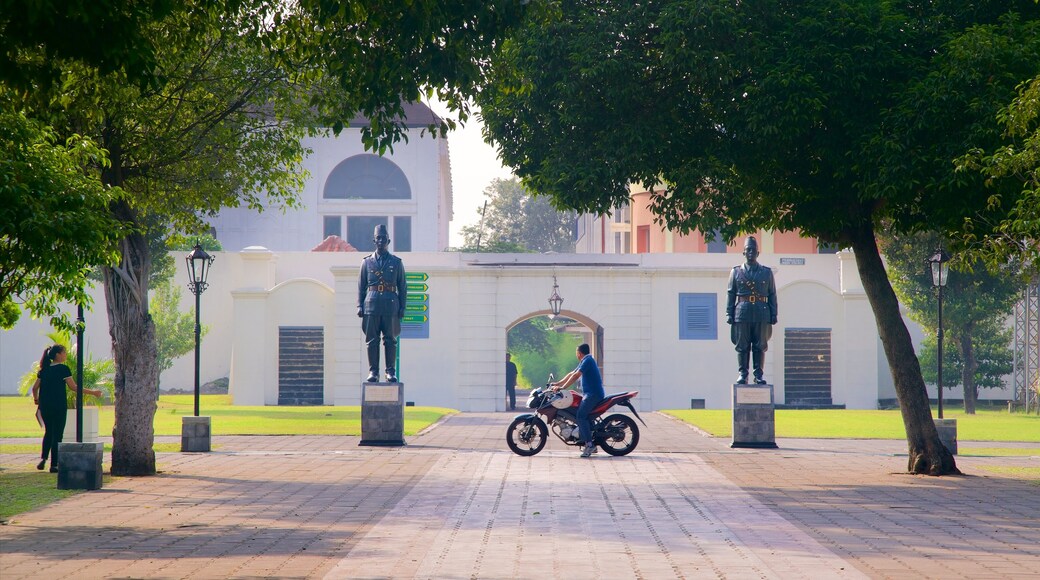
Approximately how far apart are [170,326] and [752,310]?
82.3 feet

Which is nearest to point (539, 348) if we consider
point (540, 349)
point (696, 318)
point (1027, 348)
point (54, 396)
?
point (540, 349)

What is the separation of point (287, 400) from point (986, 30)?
28.5 m

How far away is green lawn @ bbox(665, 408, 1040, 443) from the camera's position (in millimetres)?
24266

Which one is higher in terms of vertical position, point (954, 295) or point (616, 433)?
point (954, 295)

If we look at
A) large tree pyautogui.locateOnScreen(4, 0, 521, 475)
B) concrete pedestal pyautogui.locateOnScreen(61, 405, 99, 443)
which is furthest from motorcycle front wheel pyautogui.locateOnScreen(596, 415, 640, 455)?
concrete pedestal pyautogui.locateOnScreen(61, 405, 99, 443)

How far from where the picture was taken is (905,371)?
15.8 m

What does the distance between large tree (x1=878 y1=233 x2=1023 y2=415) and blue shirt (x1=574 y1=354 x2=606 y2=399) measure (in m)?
20.5

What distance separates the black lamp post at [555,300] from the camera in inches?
1436

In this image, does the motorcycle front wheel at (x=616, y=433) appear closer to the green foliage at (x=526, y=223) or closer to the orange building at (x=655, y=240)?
the orange building at (x=655, y=240)

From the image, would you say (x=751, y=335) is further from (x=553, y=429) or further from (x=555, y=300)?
(x=555, y=300)

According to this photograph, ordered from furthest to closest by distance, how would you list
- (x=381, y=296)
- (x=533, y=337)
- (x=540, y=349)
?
(x=540, y=349) < (x=533, y=337) < (x=381, y=296)

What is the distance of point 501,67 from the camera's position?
551 inches

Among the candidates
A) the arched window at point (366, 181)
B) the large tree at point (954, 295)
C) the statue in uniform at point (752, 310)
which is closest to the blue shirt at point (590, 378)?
the statue in uniform at point (752, 310)

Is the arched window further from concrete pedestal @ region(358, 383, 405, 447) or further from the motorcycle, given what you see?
the motorcycle
